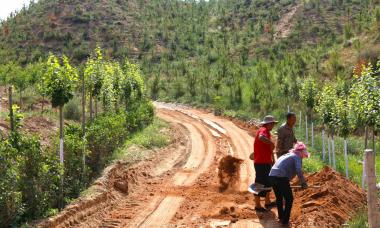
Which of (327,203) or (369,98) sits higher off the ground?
(369,98)

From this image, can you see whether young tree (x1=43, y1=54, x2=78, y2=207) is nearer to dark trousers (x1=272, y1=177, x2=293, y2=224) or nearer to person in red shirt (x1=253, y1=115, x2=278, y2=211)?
person in red shirt (x1=253, y1=115, x2=278, y2=211)

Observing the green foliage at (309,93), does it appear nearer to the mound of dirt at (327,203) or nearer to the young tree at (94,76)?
the young tree at (94,76)

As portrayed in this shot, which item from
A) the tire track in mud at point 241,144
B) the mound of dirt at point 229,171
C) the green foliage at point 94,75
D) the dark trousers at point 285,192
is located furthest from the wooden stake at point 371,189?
the green foliage at point 94,75

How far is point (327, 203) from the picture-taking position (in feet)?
28.3

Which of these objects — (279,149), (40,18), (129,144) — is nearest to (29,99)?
(129,144)

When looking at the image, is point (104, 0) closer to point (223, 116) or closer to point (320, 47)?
point (320, 47)

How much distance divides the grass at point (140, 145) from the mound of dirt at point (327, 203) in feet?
20.1

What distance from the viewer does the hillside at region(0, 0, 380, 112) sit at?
37125 mm

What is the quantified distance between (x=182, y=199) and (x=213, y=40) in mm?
49076

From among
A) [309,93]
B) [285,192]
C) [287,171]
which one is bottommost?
[285,192]

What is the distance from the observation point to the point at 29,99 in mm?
31609

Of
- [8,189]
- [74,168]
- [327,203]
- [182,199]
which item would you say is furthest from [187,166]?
[8,189]

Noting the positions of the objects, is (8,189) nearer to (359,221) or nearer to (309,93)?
(359,221)

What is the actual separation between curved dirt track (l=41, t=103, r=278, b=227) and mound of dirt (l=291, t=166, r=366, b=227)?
0.70 meters
